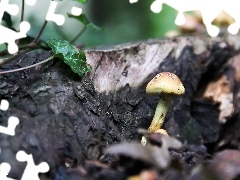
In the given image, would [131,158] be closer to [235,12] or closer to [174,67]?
[174,67]

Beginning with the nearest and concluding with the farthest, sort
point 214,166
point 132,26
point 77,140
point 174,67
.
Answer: point 214,166 → point 77,140 → point 174,67 → point 132,26

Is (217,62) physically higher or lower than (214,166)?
higher

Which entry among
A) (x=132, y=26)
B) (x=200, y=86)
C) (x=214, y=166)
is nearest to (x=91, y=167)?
(x=214, y=166)

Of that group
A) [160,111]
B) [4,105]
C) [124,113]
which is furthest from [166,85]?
[4,105]

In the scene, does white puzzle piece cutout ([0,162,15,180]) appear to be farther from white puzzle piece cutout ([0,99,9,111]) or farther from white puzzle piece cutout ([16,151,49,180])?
white puzzle piece cutout ([0,99,9,111])

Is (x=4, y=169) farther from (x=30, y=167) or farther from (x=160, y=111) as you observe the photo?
(x=160, y=111)

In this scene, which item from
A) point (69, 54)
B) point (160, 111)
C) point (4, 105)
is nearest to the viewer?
point (4, 105)
